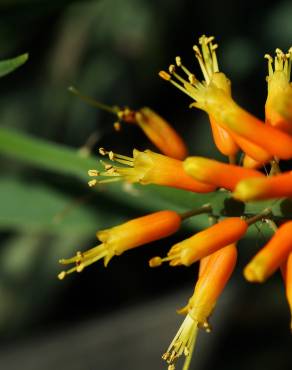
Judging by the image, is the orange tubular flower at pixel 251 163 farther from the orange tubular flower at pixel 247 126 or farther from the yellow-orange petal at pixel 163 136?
the yellow-orange petal at pixel 163 136

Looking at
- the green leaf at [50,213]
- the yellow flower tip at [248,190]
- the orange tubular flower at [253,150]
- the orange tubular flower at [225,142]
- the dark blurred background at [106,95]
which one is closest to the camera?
the yellow flower tip at [248,190]

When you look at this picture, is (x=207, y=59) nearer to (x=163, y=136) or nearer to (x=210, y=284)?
(x=163, y=136)

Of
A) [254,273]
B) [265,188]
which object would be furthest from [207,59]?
[254,273]

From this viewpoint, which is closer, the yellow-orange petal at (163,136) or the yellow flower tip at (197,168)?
the yellow flower tip at (197,168)

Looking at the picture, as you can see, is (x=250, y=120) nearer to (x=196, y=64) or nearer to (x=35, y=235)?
(x=196, y=64)

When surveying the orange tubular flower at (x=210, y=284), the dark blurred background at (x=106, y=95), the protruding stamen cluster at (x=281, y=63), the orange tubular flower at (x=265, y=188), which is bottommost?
the orange tubular flower at (x=210, y=284)

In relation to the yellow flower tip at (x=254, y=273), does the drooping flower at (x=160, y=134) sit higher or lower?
higher

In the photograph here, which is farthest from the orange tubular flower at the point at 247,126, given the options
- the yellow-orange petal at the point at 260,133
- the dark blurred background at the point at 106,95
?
the dark blurred background at the point at 106,95

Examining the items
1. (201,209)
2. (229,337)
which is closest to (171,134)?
(201,209)

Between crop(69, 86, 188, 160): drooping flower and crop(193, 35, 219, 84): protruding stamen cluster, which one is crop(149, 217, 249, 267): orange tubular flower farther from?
crop(193, 35, 219, 84): protruding stamen cluster
